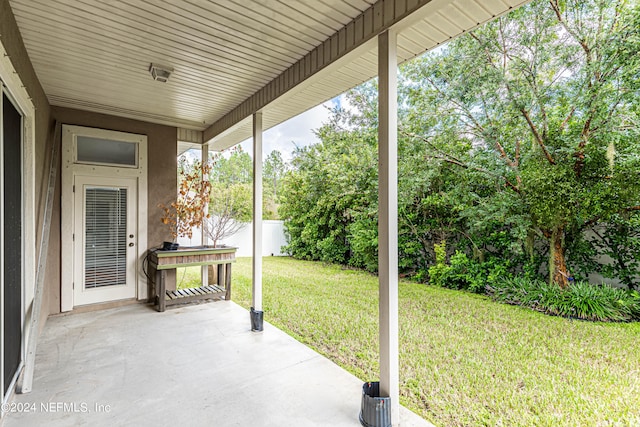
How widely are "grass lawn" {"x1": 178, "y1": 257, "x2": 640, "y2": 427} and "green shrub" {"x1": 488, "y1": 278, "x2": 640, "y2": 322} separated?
24 cm

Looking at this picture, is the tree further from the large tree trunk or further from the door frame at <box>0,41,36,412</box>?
the door frame at <box>0,41,36,412</box>

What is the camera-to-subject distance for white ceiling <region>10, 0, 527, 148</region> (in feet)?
7.21

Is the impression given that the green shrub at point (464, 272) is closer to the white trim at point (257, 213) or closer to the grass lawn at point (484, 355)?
the grass lawn at point (484, 355)

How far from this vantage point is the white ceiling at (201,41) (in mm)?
2197

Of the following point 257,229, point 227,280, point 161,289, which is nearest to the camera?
point 257,229

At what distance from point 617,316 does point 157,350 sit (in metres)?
5.49

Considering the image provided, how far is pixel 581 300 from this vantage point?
4.29 metres

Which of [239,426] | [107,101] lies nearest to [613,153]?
[239,426]

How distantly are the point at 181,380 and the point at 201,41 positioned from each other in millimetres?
2806

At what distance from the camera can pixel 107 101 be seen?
4156 millimetres

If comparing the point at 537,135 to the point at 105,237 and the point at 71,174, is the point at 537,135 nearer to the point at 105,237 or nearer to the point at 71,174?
the point at 105,237

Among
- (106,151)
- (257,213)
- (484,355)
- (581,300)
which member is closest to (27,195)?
(106,151)

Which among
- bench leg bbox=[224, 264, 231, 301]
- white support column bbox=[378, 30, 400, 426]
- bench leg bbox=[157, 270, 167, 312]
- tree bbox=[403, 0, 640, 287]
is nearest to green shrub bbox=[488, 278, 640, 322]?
tree bbox=[403, 0, 640, 287]

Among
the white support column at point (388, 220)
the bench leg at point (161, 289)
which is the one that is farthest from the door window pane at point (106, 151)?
the white support column at point (388, 220)
